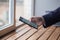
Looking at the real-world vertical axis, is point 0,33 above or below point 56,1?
below

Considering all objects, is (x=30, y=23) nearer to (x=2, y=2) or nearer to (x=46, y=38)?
(x=46, y=38)

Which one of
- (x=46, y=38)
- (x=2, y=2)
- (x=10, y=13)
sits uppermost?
(x=2, y=2)

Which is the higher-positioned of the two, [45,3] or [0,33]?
[45,3]

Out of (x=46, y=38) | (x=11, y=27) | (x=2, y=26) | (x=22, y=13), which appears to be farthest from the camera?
(x=22, y=13)

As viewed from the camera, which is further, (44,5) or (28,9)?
(28,9)

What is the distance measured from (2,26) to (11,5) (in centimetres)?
34

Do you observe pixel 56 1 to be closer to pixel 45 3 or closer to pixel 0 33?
pixel 45 3

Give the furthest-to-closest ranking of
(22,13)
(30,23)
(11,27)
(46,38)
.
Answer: (22,13)
(11,27)
(46,38)
(30,23)

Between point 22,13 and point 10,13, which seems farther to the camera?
point 22,13

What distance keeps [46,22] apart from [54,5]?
182 centimetres

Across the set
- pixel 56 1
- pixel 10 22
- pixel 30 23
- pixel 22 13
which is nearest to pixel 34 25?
pixel 30 23

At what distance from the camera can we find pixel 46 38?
154 cm

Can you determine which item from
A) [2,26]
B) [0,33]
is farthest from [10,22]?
[0,33]

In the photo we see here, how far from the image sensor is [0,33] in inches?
63.7
